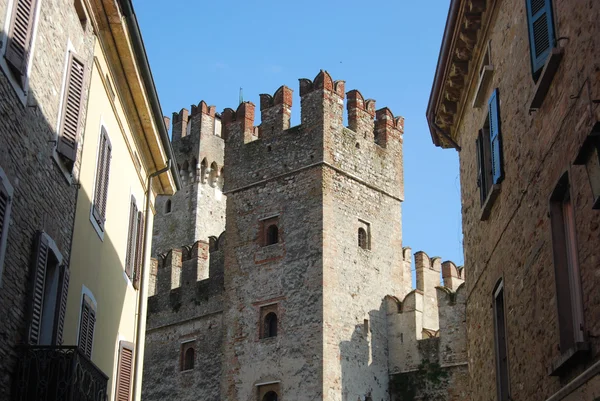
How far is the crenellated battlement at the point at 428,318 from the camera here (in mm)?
23016

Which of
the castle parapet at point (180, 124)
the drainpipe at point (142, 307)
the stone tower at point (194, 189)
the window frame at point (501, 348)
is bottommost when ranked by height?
the window frame at point (501, 348)

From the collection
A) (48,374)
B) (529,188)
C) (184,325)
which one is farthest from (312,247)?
(48,374)

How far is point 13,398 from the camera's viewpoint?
786 centimetres

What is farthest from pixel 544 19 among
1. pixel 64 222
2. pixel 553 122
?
pixel 64 222

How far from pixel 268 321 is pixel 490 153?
48.3 feet

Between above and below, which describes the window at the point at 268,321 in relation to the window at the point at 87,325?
above

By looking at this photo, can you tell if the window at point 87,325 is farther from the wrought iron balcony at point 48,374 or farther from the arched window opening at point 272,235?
the arched window opening at point 272,235

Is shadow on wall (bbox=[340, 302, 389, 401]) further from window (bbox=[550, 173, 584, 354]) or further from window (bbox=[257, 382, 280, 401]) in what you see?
window (bbox=[550, 173, 584, 354])

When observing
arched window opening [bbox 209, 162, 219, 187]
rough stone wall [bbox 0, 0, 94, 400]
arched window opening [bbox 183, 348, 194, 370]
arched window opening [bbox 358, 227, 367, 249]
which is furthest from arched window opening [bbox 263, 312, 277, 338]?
arched window opening [bbox 209, 162, 219, 187]

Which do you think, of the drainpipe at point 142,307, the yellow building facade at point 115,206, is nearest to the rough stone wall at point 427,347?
the drainpipe at point 142,307

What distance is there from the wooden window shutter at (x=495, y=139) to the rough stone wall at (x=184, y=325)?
16411 mm

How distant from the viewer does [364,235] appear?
2567 centimetres

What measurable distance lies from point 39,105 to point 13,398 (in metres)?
2.47

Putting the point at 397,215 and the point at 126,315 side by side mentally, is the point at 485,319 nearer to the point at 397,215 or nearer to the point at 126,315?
the point at 126,315
